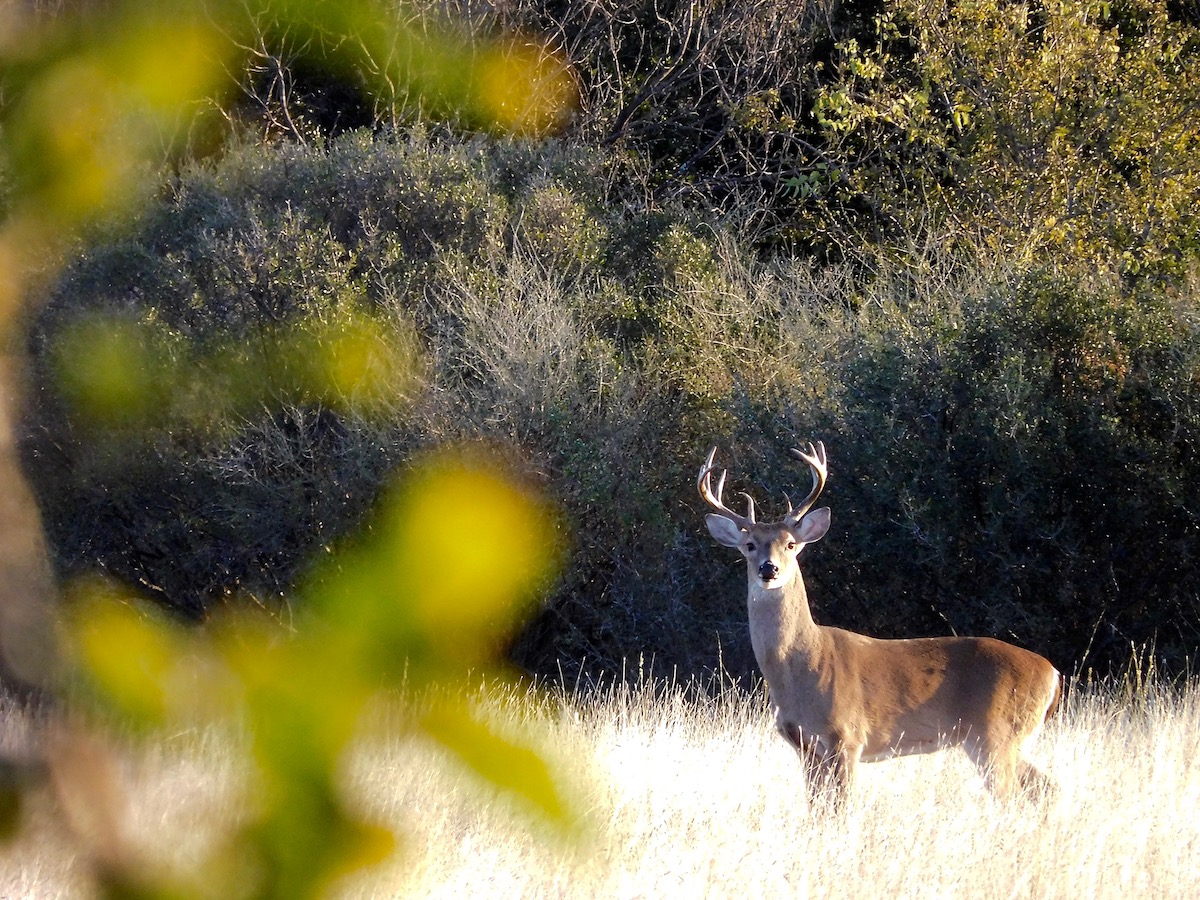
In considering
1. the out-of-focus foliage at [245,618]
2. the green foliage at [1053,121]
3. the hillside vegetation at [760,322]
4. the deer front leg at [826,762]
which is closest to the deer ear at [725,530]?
the deer front leg at [826,762]

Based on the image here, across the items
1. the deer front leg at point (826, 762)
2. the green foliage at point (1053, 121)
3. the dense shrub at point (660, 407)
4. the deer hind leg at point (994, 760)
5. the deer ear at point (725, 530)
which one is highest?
Answer: the green foliage at point (1053, 121)

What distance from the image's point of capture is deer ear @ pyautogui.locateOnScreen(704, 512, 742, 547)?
6.78 metres

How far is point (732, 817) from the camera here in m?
5.51

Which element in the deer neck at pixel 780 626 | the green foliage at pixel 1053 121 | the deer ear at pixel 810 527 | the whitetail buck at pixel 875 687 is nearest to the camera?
the whitetail buck at pixel 875 687

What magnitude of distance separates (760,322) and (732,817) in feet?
27.4

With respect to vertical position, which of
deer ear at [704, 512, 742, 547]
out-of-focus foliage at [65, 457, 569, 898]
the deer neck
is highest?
out-of-focus foliage at [65, 457, 569, 898]

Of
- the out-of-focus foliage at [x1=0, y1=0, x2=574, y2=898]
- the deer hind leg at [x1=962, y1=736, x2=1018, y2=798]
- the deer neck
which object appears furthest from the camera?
the deer neck

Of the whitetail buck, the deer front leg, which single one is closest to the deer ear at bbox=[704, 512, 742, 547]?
the whitetail buck

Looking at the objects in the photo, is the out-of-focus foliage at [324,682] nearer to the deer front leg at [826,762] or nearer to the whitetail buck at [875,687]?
the deer front leg at [826,762]

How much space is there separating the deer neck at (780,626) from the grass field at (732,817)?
0.52 meters

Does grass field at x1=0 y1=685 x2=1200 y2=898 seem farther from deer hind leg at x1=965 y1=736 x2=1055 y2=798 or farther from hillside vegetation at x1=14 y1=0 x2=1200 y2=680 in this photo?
hillside vegetation at x1=14 y1=0 x2=1200 y2=680

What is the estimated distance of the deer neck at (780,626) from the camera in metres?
6.54

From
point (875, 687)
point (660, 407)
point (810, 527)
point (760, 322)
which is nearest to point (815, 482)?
point (810, 527)

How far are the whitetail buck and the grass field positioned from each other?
0.19 m
